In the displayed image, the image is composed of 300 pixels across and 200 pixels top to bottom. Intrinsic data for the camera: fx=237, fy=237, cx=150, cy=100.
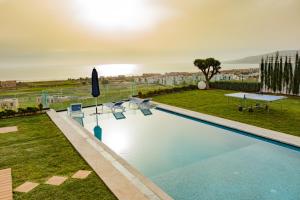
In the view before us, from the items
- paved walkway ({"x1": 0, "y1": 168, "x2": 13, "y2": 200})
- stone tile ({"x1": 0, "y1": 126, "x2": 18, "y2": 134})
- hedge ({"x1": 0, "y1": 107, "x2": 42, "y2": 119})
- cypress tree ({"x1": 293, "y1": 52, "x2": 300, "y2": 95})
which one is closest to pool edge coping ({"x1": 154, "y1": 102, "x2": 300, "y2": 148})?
paved walkway ({"x1": 0, "y1": 168, "x2": 13, "y2": 200})

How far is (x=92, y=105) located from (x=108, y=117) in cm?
298

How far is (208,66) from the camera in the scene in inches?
761

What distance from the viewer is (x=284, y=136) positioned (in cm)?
703

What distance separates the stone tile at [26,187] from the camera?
435 centimetres

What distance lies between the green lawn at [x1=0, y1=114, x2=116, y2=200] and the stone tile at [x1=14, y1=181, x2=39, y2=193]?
0.12m

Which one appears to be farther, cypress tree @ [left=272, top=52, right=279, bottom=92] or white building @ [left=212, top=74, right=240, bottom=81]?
white building @ [left=212, top=74, right=240, bottom=81]

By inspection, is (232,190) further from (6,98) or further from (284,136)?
(6,98)

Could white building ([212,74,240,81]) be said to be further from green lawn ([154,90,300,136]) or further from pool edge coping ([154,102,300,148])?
pool edge coping ([154,102,300,148])

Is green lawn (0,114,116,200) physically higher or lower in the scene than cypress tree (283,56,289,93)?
lower

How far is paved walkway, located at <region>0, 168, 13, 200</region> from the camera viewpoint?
4.15m

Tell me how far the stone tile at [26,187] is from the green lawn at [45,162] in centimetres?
12

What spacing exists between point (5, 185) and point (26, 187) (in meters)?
0.49

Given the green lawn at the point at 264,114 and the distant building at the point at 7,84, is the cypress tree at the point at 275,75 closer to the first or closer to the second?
the green lawn at the point at 264,114

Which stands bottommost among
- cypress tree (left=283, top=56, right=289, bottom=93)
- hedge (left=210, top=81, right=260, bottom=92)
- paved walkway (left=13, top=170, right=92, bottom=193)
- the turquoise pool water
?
the turquoise pool water
